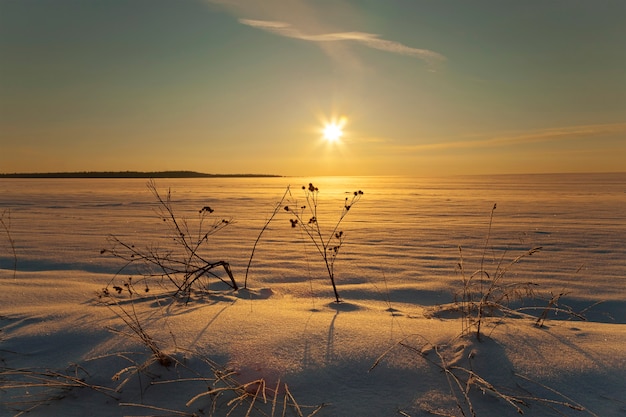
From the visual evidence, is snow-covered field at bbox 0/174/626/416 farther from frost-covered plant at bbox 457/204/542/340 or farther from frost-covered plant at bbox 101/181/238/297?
frost-covered plant at bbox 101/181/238/297

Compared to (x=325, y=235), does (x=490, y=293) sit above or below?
above

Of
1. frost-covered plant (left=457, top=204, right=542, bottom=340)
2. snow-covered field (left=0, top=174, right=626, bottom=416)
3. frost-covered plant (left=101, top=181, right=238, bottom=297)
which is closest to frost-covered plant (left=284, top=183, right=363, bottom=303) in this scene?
snow-covered field (left=0, top=174, right=626, bottom=416)

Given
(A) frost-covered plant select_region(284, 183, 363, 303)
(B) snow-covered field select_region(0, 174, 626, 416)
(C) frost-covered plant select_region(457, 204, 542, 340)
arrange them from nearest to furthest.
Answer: (B) snow-covered field select_region(0, 174, 626, 416) < (C) frost-covered plant select_region(457, 204, 542, 340) < (A) frost-covered plant select_region(284, 183, 363, 303)

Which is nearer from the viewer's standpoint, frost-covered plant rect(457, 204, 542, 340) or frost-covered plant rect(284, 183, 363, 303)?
frost-covered plant rect(457, 204, 542, 340)

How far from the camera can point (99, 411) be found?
1583mm

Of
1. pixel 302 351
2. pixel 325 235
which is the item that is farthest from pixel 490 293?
pixel 325 235

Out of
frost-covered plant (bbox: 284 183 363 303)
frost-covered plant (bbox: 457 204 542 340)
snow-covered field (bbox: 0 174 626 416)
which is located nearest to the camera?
snow-covered field (bbox: 0 174 626 416)

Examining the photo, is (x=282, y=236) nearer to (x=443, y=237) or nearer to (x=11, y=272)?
(x=443, y=237)

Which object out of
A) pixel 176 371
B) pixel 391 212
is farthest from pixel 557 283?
pixel 391 212

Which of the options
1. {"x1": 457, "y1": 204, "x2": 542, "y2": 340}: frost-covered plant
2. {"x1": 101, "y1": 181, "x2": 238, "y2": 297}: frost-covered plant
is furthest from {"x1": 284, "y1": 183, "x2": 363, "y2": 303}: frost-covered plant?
{"x1": 457, "y1": 204, "x2": 542, "y2": 340}: frost-covered plant

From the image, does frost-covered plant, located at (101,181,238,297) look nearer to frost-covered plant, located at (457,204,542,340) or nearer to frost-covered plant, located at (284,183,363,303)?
frost-covered plant, located at (284,183,363,303)

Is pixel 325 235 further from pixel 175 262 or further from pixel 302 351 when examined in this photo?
pixel 302 351

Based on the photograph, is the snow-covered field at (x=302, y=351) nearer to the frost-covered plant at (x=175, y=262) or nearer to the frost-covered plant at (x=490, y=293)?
the frost-covered plant at (x=490, y=293)

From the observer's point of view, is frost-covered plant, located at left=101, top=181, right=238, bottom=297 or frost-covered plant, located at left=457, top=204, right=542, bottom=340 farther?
frost-covered plant, located at left=101, top=181, right=238, bottom=297
